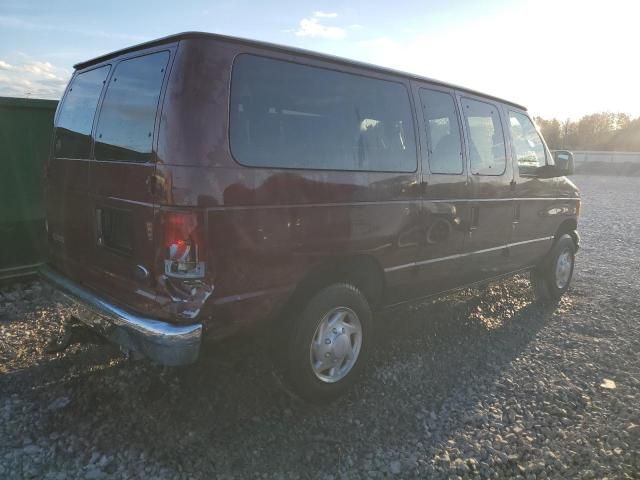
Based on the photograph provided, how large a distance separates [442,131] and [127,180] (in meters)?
2.39

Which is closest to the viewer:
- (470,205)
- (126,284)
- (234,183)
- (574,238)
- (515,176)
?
(234,183)

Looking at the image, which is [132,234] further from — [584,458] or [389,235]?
[584,458]

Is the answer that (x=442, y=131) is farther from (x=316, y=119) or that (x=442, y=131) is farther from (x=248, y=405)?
Answer: (x=248, y=405)

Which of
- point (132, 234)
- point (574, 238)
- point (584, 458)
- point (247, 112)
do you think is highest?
point (247, 112)

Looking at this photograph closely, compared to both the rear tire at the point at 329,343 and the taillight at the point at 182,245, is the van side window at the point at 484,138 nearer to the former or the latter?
the rear tire at the point at 329,343

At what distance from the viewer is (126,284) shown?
274 centimetres

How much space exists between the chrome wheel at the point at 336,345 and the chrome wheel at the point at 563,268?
11.4 feet

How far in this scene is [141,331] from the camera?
2508mm

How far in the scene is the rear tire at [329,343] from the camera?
2.98 m

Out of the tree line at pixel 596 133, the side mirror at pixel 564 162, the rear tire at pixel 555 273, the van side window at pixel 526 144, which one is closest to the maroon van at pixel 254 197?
the van side window at pixel 526 144

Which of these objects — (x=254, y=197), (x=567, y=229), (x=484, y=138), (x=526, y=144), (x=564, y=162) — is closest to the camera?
(x=254, y=197)

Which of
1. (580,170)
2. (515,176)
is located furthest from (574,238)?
(580,170)

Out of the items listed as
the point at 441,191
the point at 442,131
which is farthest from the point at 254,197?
the point at 442,131

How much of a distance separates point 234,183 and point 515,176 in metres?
3.10
